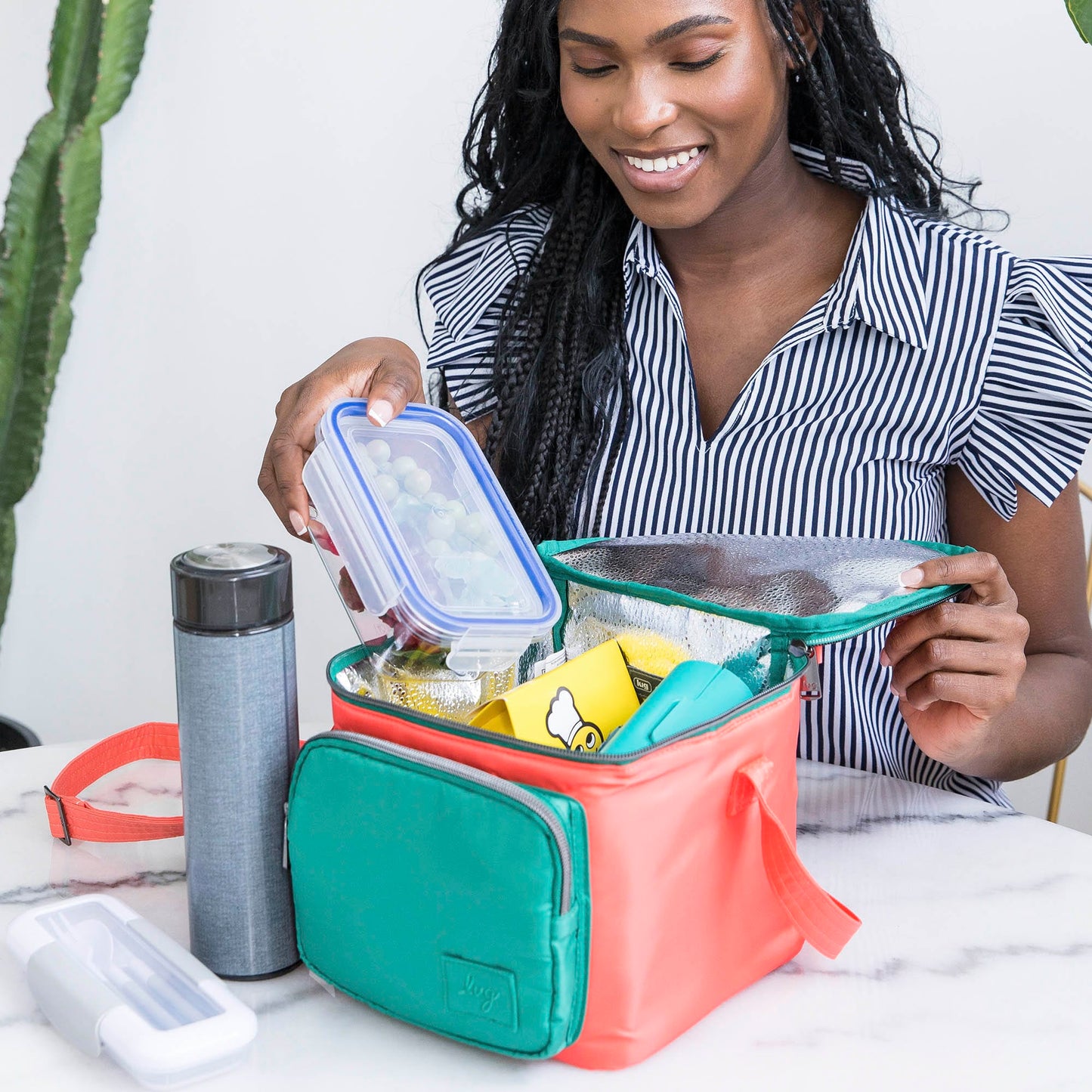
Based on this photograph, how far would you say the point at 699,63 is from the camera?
0.87m

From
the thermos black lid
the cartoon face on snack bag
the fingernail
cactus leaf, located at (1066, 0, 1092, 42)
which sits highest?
cactus leaf, located at (1066, 0, 1092, 42)

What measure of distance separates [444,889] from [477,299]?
661mm

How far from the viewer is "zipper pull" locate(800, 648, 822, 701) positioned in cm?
66

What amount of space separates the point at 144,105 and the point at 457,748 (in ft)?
4.39

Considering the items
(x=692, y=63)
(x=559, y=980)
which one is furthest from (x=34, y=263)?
(x=559, y=980)

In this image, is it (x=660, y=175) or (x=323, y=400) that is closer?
(x=323, y=400)

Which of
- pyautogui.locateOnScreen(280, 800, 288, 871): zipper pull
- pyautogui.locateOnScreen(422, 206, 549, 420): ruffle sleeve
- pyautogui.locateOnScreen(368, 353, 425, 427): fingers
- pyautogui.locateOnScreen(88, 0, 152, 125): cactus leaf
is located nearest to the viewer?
pyautogui.locateOnScreen(280, 800, 288, 871): zipper pull

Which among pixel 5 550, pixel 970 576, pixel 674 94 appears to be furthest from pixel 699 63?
pixel 5 550

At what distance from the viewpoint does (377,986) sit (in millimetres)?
579

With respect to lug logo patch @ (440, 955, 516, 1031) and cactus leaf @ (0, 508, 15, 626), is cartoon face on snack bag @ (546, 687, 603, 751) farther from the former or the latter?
cactus leaf @ (0, 508, 15, 626)

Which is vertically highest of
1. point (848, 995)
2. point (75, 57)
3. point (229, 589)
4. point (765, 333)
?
point (75, 57)

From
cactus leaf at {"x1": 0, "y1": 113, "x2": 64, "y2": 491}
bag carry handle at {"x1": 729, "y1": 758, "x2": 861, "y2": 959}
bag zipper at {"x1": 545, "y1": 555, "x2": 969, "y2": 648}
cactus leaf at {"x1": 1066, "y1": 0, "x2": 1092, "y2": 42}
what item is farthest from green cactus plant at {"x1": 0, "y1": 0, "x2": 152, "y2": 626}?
bag carry handle at {"x1": 729, "y1": 758, "x2": 861, "y2": 959}

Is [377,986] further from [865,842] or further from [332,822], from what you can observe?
[865,842]

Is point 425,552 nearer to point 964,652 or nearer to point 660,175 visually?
point 964,652
